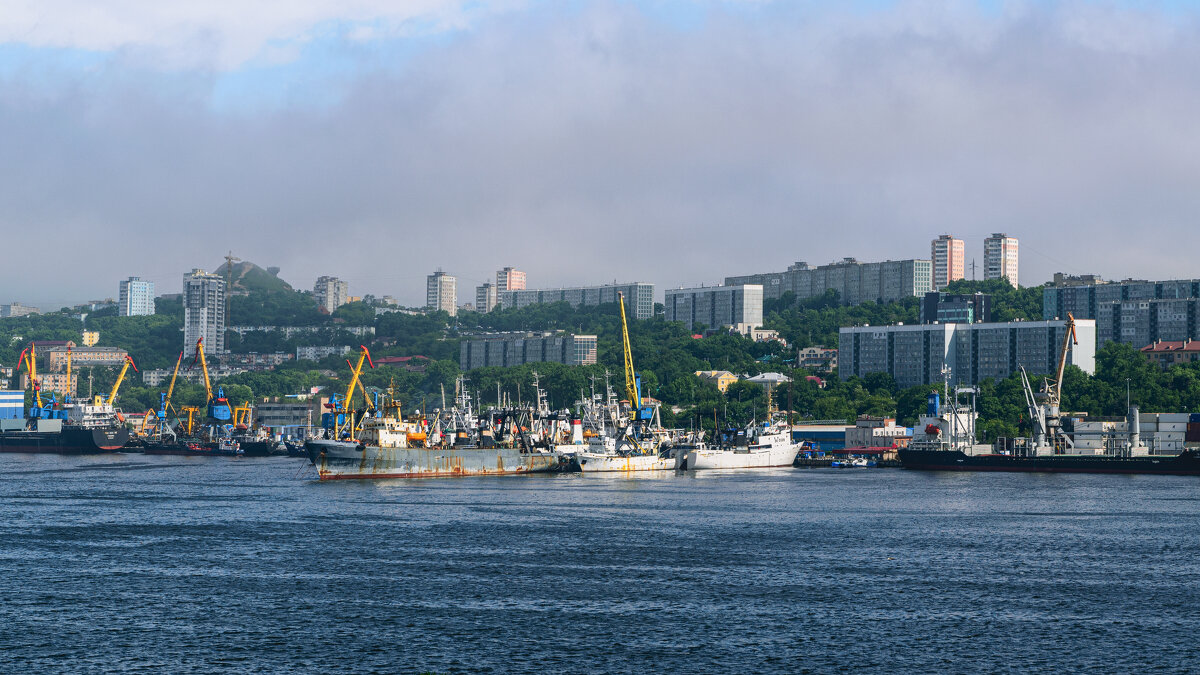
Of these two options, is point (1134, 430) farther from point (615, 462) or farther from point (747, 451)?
point (615, 462)

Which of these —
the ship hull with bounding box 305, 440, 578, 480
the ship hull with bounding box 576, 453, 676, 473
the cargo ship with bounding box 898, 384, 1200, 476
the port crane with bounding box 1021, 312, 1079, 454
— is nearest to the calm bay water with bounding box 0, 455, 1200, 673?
the ship hull with bounding box 305, 440, 578, 480

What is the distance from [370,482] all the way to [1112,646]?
3227 inches

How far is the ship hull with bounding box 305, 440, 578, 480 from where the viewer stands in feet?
392

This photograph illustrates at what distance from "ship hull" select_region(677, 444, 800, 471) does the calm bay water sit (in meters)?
51.1

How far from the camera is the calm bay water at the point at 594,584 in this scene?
141 feet

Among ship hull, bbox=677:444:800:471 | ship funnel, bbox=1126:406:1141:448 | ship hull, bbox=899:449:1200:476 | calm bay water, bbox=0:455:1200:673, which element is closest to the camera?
calm bay water, bbox=0:455:1200:673

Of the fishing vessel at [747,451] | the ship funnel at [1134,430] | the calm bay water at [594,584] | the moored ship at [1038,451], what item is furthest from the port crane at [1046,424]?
the calm bay water at [594,584]

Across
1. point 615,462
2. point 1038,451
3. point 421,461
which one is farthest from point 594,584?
point 1038,451

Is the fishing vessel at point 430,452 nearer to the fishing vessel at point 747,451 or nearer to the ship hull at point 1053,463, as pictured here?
the fishing vessel at point 747,451

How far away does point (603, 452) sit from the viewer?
13838cm

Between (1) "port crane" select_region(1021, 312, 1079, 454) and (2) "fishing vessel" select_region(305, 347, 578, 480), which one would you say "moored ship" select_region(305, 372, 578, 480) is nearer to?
(2) "fishing vessel" select_region(305, 347, 578, 480)

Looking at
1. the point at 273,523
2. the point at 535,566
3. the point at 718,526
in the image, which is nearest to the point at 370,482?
the point at 273,523

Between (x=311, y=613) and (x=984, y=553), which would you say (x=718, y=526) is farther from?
(x=311, y=613)

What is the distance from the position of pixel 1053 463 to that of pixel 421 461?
7145cm
